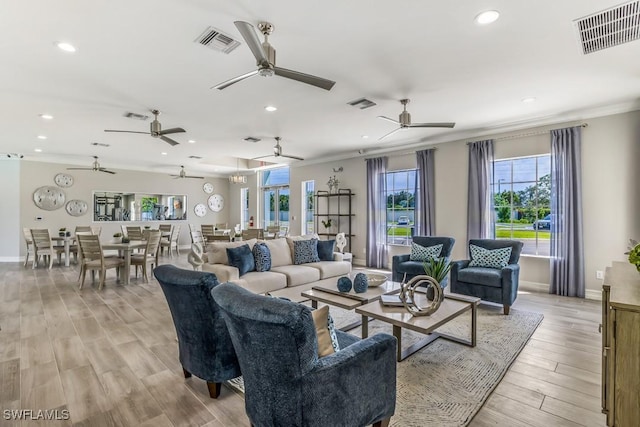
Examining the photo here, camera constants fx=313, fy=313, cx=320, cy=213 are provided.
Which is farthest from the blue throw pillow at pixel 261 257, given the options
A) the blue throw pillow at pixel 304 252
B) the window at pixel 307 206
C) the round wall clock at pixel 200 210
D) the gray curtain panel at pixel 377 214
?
the round wall clock at pixel 200 210

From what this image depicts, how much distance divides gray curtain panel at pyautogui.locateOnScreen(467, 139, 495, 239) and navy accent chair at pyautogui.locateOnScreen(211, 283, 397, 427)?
4757 millimetres

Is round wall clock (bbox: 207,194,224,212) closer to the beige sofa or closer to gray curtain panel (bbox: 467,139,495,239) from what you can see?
the beige sofa

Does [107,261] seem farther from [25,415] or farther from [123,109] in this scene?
[25,415]

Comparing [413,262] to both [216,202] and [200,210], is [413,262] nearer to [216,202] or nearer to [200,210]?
[200,210]

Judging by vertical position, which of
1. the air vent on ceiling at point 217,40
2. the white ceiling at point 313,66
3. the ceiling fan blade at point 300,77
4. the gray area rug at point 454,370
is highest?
the white ceiling at point 313,66

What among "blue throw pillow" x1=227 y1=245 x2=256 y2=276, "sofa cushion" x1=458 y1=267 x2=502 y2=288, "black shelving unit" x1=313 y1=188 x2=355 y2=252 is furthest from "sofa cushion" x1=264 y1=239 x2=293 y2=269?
"black shelving unit" x1=313 y1=188 x2=355 y2=252

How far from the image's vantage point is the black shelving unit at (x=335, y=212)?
8.01 metres

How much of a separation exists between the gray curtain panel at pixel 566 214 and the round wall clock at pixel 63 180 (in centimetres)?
1159

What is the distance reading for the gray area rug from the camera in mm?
2074

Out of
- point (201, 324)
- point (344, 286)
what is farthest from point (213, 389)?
point (344, 286)

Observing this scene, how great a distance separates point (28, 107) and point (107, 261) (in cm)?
266

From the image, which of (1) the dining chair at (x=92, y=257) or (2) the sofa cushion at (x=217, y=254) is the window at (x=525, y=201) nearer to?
(2) the sofa cushion at (x=217, y=254)

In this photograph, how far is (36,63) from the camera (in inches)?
124

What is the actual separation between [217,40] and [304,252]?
3.29 metres
